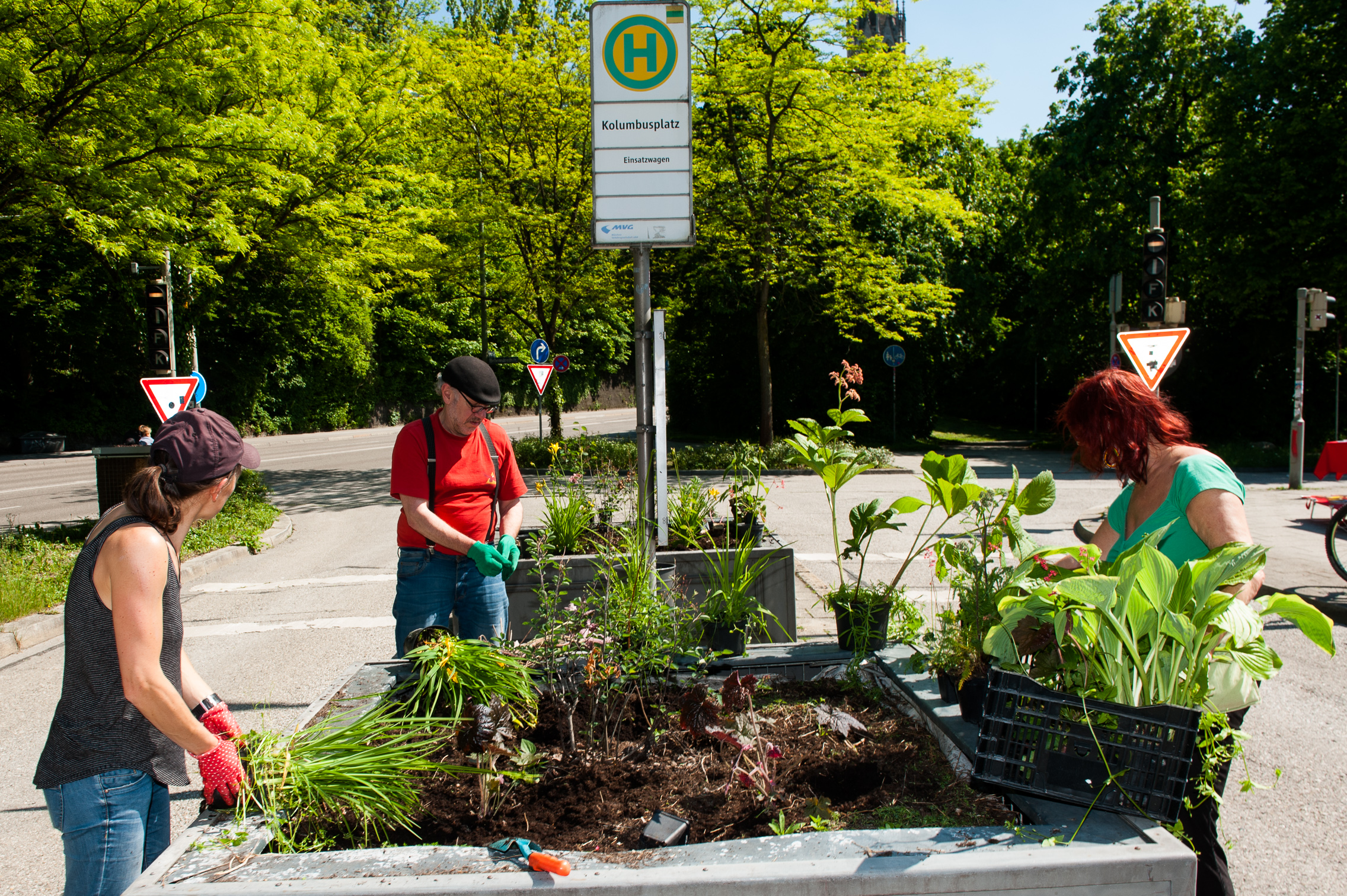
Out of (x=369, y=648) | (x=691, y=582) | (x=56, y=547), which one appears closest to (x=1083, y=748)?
(x=691, y=582)

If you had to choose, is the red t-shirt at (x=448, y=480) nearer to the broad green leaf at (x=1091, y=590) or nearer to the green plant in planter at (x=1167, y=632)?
the green plant in planter at (x=1167, y=632)

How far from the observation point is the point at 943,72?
18.8 m

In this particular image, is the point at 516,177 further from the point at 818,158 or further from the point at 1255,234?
the point at 1255,234

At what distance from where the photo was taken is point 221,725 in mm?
2260

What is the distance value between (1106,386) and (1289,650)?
490 cm

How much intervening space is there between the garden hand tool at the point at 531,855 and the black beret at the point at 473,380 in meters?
2.13

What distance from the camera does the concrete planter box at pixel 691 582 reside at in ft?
17.6

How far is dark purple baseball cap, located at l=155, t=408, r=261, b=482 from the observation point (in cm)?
223

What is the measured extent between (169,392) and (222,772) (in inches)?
420

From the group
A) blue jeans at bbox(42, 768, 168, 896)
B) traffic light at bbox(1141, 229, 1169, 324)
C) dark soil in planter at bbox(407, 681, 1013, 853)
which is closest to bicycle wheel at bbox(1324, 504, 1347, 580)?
traffic light at bbox(1141, 229, 1169, 324)

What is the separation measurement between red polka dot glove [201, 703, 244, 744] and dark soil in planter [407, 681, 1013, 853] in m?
0.51

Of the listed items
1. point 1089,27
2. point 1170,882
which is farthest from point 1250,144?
point 1170,882

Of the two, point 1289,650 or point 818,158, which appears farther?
point 818,158

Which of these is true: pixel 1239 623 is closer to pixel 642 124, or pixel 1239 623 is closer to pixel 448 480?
pixel 448 480
